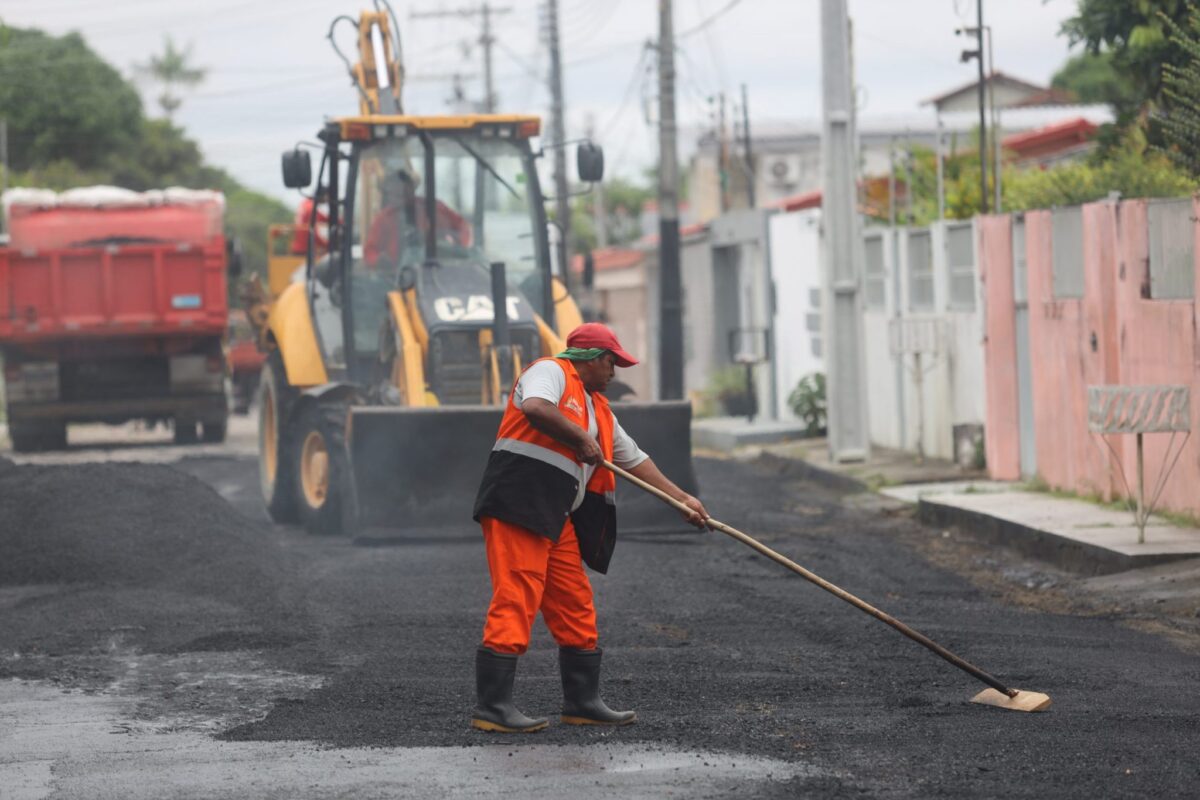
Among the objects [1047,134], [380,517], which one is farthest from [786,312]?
[380,517]

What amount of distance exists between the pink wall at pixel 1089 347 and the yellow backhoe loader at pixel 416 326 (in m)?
3.11

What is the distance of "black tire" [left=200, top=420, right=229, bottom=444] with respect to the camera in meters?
26.7

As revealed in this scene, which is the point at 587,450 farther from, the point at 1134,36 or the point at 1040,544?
the point at 1134,36

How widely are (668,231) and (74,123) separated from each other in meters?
33.8

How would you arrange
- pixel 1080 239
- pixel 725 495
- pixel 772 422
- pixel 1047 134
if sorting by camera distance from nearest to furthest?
pixel 1080 239, pixel 725 495, pixel 772 422, pixel 1047 134

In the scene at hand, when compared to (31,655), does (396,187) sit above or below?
above

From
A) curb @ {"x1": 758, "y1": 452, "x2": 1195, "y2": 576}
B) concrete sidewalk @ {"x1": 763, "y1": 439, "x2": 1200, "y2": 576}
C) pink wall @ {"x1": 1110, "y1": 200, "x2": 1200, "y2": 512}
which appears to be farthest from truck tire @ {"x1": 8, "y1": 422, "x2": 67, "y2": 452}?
pink wall @ {"x1": 1110, "y1": 200, "x2": 1200, "y2": 512}

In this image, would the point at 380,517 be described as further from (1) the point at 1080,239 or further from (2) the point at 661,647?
(1) the point at 1080,239

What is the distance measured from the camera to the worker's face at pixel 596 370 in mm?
7574

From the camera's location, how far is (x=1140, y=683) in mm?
8281

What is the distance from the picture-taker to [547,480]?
7434 mm

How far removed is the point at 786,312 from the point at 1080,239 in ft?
37.1

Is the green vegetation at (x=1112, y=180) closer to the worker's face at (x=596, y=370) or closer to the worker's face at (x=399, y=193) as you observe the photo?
the worker's face at (x=399, y=193)

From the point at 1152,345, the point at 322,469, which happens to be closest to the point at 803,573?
the point at 1152,345
